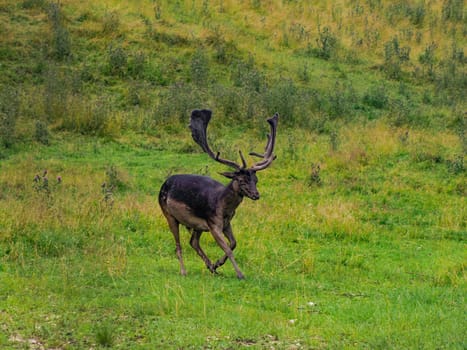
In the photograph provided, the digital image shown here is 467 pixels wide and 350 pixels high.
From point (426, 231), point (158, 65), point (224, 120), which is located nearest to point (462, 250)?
point (426, 231)

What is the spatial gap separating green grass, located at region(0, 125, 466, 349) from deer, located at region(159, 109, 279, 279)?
47 cm

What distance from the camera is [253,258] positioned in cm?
1098

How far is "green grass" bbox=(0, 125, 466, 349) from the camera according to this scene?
7613 millimetres

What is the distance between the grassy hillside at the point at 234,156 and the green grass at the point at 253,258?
38 mm

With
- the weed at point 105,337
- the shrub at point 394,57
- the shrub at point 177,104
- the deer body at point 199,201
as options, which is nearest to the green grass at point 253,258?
the weed at point 105,337

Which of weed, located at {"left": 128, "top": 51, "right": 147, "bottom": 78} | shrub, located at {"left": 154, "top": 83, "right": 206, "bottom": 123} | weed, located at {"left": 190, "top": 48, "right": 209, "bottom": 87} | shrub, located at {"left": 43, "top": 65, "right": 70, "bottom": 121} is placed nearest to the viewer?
shrub, located at {"left": 43, "top": 65, "right": 70, "bottom": 121}

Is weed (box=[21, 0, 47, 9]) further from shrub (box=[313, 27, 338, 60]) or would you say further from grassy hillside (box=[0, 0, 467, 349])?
shrub (box=[313, 27, 338, 60])

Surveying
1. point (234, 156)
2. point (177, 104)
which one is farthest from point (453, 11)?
point (234, 156)

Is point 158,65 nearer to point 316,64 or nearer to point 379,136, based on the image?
point 316,64

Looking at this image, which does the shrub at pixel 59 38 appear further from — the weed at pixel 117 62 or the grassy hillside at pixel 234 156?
the weed at pixel 117 62

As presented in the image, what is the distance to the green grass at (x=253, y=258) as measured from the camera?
7.61m

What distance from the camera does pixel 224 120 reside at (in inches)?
833

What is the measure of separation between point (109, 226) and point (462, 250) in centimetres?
552

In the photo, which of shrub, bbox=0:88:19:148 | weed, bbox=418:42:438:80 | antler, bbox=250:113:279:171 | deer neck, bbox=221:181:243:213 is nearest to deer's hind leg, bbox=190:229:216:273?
deer neck, bbox=221:181:243:213
